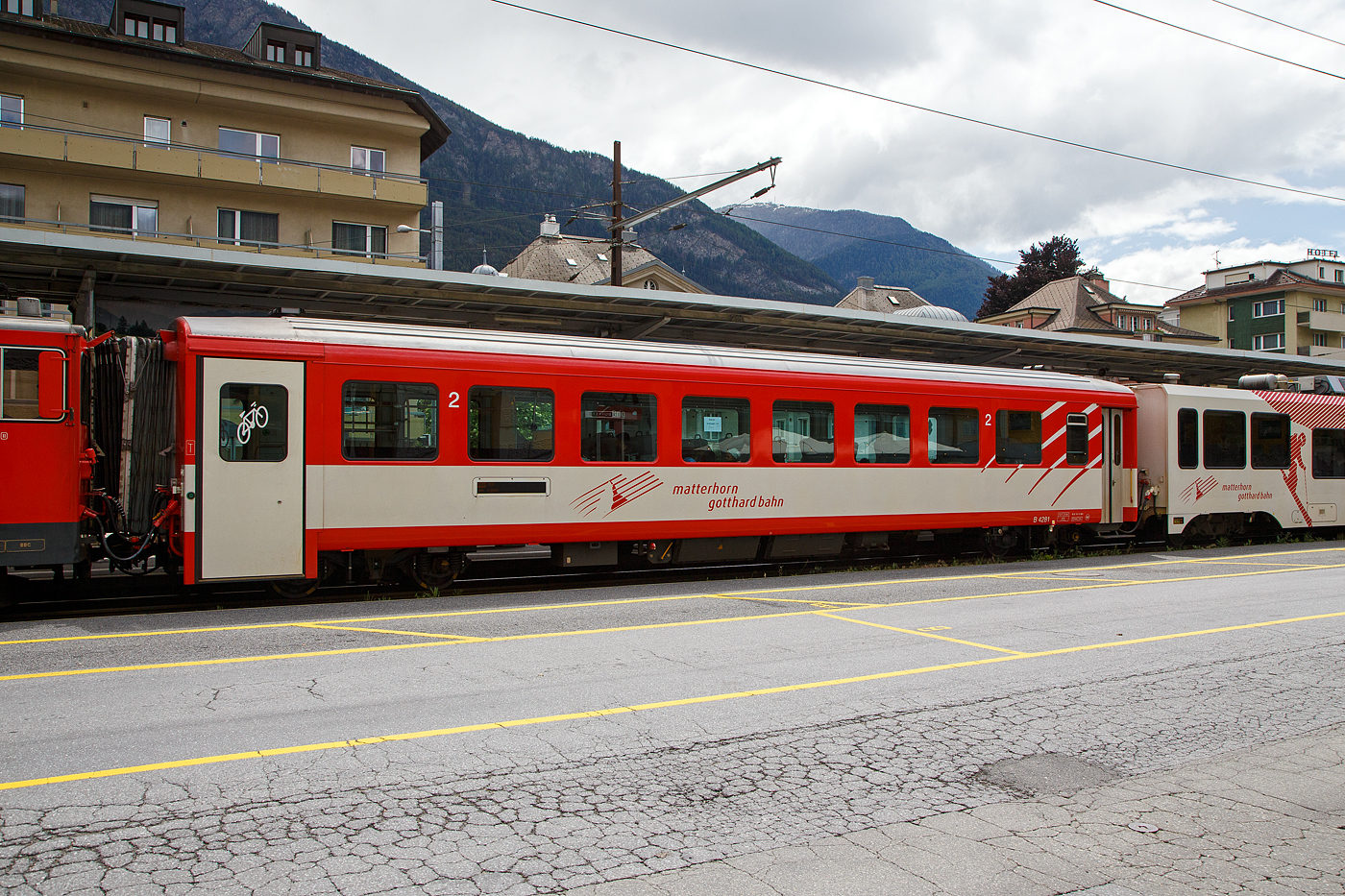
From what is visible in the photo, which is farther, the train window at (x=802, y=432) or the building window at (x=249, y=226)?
the building window at (x=249, y=226)

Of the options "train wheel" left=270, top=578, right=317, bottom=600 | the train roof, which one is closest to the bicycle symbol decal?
the train roof

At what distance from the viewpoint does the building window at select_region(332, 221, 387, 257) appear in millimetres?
30125

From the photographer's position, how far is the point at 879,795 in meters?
4.74

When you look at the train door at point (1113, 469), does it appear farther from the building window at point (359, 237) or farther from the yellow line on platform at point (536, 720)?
the building window at point (359, 237)

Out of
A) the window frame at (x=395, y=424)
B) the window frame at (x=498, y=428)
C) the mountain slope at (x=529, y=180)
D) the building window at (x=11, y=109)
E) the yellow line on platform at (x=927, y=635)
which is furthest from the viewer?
the mountain slope at (x=529, y=180)

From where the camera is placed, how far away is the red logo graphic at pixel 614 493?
11767 mm

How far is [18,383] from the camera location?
30.2 ft

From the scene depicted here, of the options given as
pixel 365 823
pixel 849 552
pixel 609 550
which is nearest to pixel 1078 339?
pixel 849 552

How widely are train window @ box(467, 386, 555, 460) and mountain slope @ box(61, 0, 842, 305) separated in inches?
5513

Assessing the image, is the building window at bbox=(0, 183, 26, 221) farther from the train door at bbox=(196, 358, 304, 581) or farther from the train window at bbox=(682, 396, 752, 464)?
the train window at bbox=(682, 396, 752, 464)

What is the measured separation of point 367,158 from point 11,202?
9.70 metres

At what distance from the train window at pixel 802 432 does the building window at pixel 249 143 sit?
2169 centimetres

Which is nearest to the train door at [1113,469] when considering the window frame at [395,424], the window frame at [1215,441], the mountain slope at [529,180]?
the window frame at [1215,441]

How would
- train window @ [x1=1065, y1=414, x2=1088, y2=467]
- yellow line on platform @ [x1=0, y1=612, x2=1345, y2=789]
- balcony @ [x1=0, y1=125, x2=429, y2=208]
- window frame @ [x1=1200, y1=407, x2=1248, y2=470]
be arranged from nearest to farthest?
yellow line on platform @ [x1=0, y1=612, x2=1345, y2=789]
train window @ [x1=1065, y1=414, x2=1088, y2=467]
window frame @ [x1=1200, y1=407, x2=1248, y2=470]
balcony @ [x1=0, y1=125, x2=429, y2=208]
